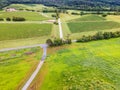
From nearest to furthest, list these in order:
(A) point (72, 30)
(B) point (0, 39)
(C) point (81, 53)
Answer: (C) point (81, 53)
(B) point (0, 39)
(A) point (72, 30)

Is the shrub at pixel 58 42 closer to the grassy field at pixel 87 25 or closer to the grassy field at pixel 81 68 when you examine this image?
the grassy field at pixel 81 68

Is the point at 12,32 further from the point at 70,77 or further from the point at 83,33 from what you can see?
the point at 70,77

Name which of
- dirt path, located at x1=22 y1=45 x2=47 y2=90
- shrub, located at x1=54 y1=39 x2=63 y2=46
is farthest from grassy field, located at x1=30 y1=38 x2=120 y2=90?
shrub, located at x1=54 y1=39 x2=63 y2=46

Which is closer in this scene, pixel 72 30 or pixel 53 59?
pixel 53 59

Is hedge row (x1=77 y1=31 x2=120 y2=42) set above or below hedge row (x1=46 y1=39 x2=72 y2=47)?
below

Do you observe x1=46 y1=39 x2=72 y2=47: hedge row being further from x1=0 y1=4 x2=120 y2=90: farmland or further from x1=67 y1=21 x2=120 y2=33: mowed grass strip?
x1=67 y1=21 x2=120 y2=33: mowed grass strip

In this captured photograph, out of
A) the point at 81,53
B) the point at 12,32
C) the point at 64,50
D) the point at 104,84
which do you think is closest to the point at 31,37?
the point at 12,32
